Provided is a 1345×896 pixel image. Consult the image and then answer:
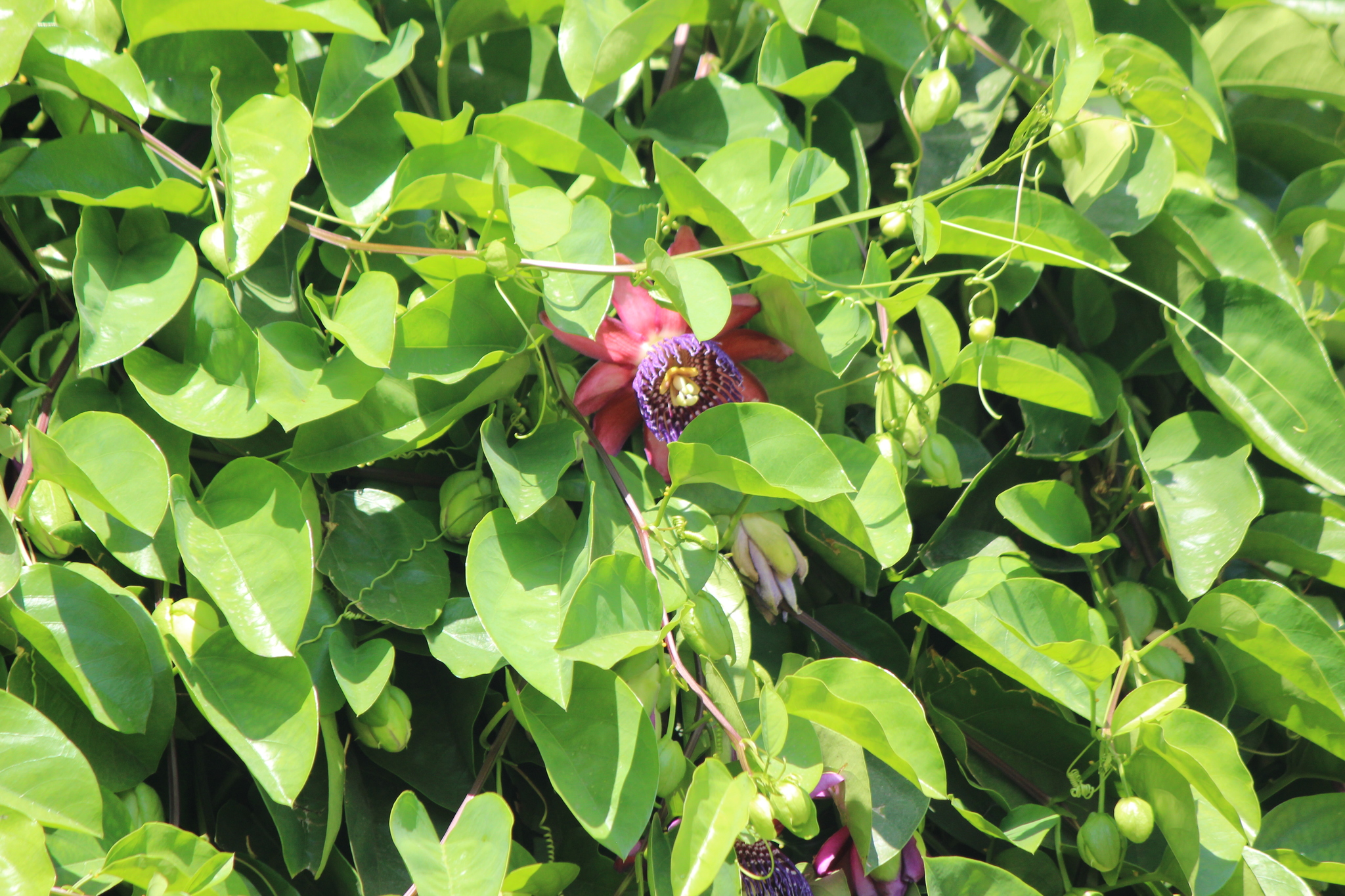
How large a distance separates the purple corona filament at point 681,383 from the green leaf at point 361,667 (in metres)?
0.26

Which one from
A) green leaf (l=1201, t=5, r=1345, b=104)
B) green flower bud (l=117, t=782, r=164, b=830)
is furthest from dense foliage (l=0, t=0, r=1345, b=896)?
green leaf (l=1201, t=5, r=1345, b=104)

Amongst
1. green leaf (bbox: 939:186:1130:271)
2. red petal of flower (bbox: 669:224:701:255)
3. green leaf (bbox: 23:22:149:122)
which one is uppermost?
green leaf (bbox: 23:22:149:122)

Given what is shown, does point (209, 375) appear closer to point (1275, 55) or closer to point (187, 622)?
point (187, 622)

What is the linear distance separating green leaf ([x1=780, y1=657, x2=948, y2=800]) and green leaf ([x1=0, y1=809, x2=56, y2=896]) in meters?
0.45

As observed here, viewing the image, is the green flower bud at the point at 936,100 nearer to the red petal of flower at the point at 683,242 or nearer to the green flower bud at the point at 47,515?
the red petal of flower at the point at 683,242

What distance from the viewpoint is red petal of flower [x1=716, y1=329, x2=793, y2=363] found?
809 mm

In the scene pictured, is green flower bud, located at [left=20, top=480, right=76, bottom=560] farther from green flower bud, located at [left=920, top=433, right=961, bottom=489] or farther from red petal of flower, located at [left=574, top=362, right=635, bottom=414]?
green flower bud, located at [left=920, top=433, right=961, bottom=489]

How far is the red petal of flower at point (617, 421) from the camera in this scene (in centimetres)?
78

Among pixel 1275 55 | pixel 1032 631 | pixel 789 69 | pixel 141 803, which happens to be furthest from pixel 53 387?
pixel 1275 55

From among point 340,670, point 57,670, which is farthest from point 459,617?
point 57,670

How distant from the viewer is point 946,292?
92 cm

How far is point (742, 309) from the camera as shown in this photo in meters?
0.79

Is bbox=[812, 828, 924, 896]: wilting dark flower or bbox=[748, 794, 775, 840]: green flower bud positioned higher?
bbox=[748, 794, 775, 840]: green flower bud

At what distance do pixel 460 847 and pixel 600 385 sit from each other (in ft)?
1.14
